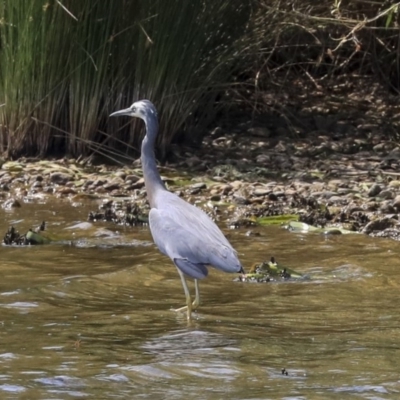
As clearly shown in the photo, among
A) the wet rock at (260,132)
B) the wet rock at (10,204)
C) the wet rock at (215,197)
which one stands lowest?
the wet rock at (10,204)

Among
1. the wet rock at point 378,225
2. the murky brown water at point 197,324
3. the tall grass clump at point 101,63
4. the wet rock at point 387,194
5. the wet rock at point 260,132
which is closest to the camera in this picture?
the murky brown water at point 197,324

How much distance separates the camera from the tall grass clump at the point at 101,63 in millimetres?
10086

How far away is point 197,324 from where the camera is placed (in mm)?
5785

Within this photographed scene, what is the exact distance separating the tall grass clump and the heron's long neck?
9.80 feet

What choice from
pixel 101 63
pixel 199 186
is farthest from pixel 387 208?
pixel 101 63

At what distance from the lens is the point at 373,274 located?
6953mm

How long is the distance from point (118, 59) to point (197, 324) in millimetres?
5114

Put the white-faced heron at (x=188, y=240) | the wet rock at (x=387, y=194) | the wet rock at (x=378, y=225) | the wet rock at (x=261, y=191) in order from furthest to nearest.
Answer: the wet rock at (x=261, y=191)
the wet rock at (x=387, y=194)
the wet rock at (x=378, y=225)
the white-faced heron at (x=188, y=240)

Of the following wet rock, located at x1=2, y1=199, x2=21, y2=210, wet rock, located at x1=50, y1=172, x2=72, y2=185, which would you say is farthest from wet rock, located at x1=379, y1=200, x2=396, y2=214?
wet rock, located at x1=2, y1=199, x2=21, y2=210

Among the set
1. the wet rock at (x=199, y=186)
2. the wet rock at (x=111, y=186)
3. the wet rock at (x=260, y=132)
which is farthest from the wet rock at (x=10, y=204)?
the wet rock at (x=260, y=132)

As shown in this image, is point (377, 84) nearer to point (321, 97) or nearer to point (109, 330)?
point (321, 97)

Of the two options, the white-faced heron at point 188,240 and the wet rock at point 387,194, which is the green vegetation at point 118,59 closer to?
the wet rock at point 387,194

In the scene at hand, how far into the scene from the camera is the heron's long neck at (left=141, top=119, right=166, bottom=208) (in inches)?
269

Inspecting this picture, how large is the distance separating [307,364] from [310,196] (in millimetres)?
4530
